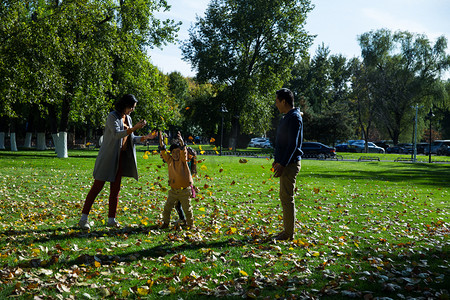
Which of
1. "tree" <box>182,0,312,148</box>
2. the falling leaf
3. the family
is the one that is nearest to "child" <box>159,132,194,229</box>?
the family

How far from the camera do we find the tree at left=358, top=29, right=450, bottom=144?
174 ft

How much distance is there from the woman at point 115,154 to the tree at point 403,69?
175 ft

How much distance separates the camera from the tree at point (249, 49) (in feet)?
126

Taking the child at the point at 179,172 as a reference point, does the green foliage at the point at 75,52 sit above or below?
above

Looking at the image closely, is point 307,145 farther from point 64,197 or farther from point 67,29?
point 64,197

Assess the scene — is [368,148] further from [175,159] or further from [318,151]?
[175,159]

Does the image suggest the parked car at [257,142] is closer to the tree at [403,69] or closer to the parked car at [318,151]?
the tree at [403,69]

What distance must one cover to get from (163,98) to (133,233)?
28.6 m

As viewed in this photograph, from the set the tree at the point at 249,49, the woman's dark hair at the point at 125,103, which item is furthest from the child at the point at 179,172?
the tree at the point at 249,49

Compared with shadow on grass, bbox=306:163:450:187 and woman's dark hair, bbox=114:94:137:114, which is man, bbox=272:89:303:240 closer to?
woman's dark hair, bbox=114:94:137:114

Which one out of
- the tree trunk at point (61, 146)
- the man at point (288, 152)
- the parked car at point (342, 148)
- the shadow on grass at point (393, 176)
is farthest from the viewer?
the parked car at point (342, 148)

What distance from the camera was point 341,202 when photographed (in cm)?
1096

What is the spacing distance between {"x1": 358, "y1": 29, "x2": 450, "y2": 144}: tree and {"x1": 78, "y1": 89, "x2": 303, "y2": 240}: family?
173 ft

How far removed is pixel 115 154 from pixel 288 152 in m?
2.73
